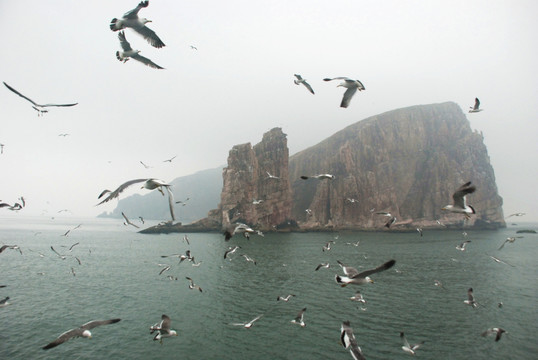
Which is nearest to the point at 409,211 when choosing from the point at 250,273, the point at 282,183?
the point at 282,183

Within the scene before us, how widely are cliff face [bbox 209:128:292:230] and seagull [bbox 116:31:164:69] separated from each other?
279 ft

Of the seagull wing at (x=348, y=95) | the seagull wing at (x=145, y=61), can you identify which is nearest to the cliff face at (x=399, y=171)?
the seagull wing at (x=348, y=95)

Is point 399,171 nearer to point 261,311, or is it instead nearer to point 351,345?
point 261,311

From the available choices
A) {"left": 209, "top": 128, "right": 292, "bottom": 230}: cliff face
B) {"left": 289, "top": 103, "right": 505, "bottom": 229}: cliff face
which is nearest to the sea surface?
{"left": 209, "top": 128, "right": 292, "bottom": 230}: cliff face

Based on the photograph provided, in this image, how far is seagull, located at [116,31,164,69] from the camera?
357 inches

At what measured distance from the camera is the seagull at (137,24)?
24.5ft

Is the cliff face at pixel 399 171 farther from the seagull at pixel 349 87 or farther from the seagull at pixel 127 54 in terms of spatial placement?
the seagull at pixel 127 54

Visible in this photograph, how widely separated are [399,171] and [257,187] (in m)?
80.2

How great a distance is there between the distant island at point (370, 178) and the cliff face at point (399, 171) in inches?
15.7

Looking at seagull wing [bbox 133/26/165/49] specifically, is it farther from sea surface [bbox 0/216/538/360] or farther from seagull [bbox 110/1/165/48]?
Answer: sea surface [bbox 0/216/538/360]

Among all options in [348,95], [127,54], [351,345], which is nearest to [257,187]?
[348,95]

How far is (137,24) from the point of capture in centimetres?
787

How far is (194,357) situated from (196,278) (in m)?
16.7

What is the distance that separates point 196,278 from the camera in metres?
30.4
